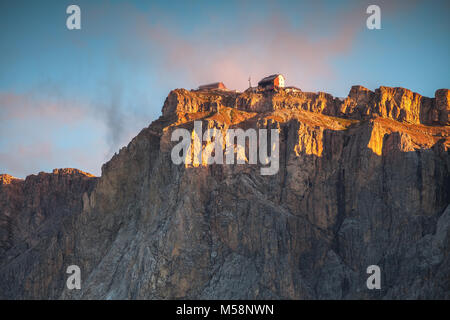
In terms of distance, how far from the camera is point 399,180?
423 ft

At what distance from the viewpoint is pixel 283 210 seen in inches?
5118

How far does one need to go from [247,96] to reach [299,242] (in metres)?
32.1

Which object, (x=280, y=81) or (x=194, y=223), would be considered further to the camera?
(x=280, y=81)

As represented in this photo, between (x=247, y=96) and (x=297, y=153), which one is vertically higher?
(x=247, y=96)

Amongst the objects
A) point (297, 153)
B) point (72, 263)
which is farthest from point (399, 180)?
point (72, 263)

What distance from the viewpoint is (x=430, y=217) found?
12494 cm

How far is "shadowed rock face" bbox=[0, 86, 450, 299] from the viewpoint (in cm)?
12288

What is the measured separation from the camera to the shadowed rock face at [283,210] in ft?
403
